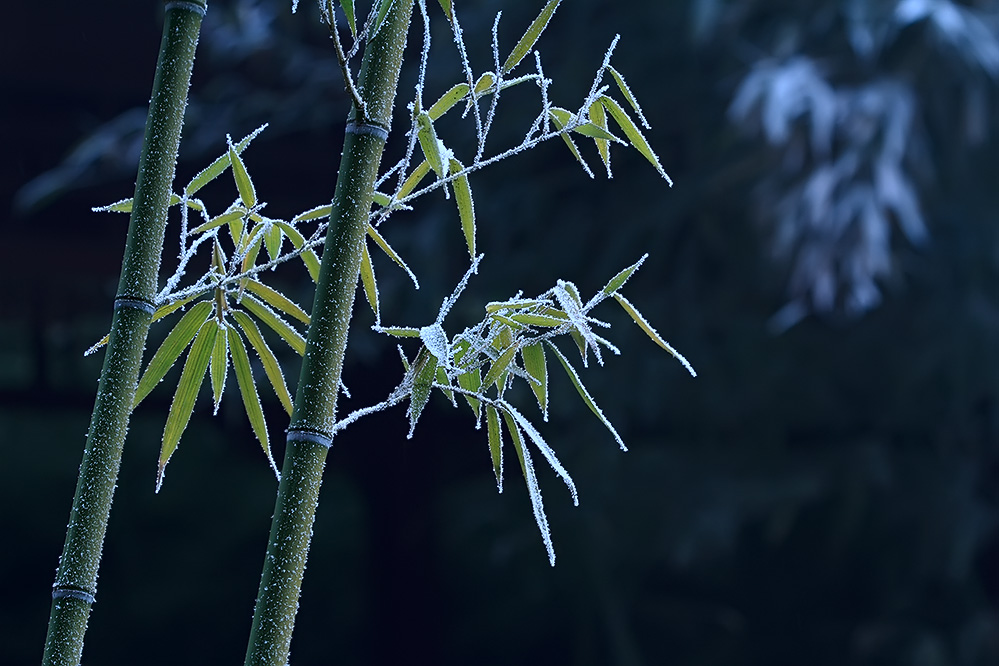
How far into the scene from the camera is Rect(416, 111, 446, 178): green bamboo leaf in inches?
17.6

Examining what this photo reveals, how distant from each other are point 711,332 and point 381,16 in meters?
2.69

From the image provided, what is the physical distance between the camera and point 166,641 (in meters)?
4.36

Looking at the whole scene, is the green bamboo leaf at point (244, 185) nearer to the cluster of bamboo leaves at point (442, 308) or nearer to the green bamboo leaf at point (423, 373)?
the cluster of bamboo leaves at point (442, 308)

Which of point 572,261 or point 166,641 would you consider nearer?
point 572,261

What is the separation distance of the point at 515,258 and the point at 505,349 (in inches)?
102

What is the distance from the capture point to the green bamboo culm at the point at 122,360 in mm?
420

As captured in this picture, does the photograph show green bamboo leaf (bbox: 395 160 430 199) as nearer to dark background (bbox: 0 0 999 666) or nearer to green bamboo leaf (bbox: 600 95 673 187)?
green bamboo leaf (bbox: 600 95 673 187)

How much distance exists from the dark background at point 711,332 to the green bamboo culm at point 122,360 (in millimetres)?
1898

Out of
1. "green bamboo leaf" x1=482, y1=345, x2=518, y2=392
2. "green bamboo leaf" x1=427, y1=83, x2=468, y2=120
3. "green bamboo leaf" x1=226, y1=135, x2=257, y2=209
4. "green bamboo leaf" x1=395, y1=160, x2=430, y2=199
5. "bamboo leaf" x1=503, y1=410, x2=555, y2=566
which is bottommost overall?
"bamboo leaf" x1=503, y1=410, x2=555, y2=566

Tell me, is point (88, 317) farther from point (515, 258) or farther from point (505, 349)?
point (505, 349)

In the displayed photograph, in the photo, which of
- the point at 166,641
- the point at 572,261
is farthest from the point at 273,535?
the point at 166,641

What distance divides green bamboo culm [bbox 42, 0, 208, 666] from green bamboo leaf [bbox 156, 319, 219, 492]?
0.06 meters

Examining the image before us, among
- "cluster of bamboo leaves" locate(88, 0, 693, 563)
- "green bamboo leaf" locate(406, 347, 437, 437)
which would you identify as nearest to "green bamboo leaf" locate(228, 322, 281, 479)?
"cluster of bamboo leaves" locate(88, 0, 693, 563)

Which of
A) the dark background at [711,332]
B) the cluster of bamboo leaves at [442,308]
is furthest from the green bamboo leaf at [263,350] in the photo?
the dark background at [711,332]
